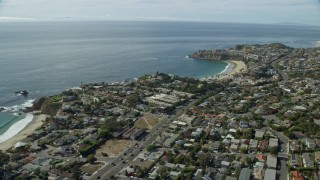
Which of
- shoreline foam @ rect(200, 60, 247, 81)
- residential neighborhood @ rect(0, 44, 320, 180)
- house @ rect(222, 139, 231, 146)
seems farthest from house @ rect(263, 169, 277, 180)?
shoreline foam @ rect(200, 60, 247, 81)

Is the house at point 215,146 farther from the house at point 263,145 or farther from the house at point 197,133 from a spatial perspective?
the house at point 263,145

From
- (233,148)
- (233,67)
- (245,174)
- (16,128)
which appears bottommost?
(16,128)

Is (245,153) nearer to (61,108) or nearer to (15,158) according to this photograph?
(15,158)

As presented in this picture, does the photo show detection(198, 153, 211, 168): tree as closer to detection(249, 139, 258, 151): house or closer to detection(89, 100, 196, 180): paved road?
detection(249, 139, 258, 151): house

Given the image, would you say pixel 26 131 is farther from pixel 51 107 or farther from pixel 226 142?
pixel 226 142

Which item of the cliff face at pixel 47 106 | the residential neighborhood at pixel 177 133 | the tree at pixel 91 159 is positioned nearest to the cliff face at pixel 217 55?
the residential neighborhood at pixel 177 133

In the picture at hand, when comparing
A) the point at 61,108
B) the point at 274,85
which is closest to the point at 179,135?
the point at 61,108

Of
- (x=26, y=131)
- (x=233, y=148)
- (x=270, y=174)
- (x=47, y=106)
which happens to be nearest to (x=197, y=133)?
(x=233, y=148)
